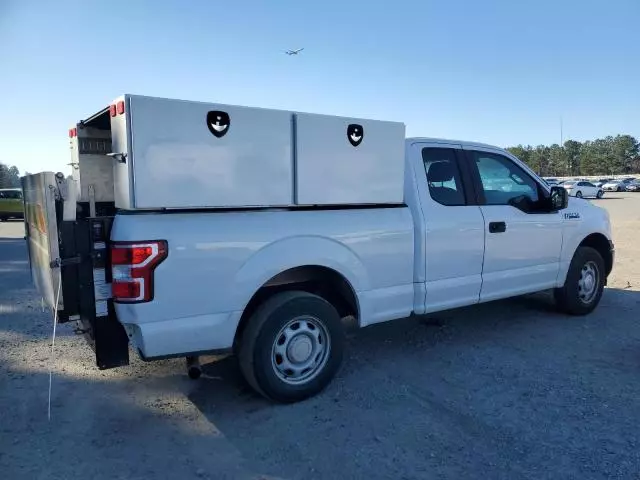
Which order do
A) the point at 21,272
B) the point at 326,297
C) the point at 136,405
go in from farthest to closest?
the point at 21,272 < the point at 326,297 < the point at 136,405

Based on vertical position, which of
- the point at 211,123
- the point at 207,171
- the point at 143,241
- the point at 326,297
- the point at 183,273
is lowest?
the point at 326,297

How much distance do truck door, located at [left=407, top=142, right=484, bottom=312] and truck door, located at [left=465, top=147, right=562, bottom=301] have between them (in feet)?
0.50

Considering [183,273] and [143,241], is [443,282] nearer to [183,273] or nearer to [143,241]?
[183,273]

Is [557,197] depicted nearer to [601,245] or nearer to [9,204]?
[601,245]

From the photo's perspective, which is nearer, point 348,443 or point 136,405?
point 348,443

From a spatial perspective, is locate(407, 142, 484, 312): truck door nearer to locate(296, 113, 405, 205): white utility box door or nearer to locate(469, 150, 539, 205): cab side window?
locate(469, 150, 539, 205): cab side window

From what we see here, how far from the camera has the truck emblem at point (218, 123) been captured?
3.31 meters

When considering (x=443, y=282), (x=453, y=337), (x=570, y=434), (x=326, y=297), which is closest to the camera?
(x=570, y=434)

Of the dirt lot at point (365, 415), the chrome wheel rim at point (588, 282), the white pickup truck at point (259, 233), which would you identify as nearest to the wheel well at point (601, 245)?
the chrome wheel rim at point (588, 282)

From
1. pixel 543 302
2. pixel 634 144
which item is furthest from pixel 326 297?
pixel 634 144

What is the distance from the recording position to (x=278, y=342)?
3699 mm

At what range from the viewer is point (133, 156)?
3.09 metres

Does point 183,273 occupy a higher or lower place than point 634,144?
lower

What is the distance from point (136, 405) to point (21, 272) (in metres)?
7.19
